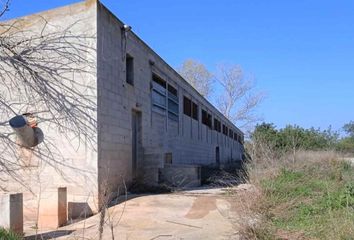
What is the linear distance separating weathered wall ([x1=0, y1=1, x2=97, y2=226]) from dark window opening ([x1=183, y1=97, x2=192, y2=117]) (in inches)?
470

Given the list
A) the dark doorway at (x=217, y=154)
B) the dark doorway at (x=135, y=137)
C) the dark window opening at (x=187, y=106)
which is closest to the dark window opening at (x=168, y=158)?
the dark doorway at (x=135, y=137)

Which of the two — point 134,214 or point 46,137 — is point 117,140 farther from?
point 134,214

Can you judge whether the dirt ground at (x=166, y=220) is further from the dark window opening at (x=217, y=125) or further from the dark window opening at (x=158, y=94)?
the dark window opening at (x=217, y=125)

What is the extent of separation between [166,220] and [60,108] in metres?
4.27

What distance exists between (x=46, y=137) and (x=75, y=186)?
5.12 ft

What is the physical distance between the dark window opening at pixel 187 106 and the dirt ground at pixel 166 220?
1112cm

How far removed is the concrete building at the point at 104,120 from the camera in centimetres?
1161

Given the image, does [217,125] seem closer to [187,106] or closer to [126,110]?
[187,106]

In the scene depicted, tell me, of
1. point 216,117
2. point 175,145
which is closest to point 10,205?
point 175,145

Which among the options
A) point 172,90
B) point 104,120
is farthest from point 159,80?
point 104,120

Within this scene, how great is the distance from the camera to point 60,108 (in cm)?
1198

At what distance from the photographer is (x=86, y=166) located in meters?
11.5

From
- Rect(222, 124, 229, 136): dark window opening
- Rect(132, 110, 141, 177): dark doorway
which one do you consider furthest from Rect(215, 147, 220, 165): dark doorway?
Rect(132, 110, 141, 177): dark doorway

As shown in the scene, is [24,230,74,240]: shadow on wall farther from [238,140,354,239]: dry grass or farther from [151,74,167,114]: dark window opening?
[151,74,167,114]: dark window opening
